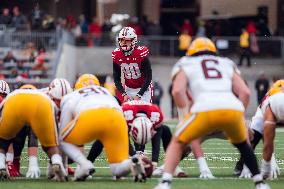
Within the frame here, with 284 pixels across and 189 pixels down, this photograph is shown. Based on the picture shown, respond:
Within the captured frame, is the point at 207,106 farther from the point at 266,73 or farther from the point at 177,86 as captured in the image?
the point at 266,73

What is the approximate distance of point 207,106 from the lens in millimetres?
10945

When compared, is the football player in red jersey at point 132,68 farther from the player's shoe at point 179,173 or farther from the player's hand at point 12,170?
the player's hand at point 12,170

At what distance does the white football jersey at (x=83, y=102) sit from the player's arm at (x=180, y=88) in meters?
1.28

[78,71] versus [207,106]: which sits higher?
[207,106]

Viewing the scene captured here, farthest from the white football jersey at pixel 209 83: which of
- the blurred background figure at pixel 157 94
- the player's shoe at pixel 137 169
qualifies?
the blurred background figure at pixel 157 94

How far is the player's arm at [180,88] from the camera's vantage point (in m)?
11.1

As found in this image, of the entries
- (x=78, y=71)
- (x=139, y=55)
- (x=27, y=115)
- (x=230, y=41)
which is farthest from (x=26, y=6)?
(x=27, y=115)

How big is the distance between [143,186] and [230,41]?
79.2 feet

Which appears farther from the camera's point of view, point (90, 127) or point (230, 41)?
point (230, 41)

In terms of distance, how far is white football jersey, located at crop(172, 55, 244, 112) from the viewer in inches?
432

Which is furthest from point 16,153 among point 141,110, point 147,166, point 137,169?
point 137,169

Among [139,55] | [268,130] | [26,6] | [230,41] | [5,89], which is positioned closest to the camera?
[268,130]

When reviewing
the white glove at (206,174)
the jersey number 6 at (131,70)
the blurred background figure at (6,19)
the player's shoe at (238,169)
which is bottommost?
the player's shoe at (238,169)

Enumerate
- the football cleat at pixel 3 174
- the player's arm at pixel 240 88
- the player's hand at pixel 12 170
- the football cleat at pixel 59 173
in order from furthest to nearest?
the player's hand at pixel 12 170 < the football cleat at pixel 3 174 < the football cleat at pixel 59 173 < the player's arm at pixel 240 88
